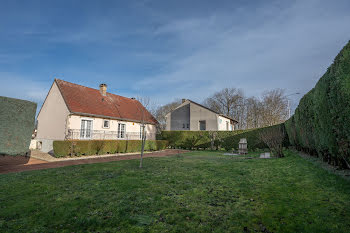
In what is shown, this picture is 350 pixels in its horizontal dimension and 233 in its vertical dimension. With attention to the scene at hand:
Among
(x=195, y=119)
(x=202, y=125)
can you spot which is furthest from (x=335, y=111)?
(x=195, y=119)

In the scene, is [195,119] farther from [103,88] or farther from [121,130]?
[103,88]

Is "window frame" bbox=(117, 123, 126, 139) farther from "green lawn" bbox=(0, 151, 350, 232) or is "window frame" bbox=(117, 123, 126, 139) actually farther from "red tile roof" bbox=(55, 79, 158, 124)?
"green lawn" bbox=(0, 151, 350, 232)

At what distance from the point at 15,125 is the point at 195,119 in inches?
892

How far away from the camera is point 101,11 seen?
364 inches

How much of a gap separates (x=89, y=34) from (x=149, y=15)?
4.36 m

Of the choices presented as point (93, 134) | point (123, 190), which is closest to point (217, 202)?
point (123, 190)

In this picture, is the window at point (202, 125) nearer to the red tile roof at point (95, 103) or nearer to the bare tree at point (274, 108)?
the red tile roof at point (95, 103)

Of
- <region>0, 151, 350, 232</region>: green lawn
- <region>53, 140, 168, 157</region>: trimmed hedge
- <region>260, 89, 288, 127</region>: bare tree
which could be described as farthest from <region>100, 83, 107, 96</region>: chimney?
<region>260, 89, 288, 127</region>: bare tree

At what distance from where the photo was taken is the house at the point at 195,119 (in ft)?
86.8

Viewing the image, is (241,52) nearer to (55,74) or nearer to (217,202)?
(217,202)

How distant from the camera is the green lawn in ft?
8.30

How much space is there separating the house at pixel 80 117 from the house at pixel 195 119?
9708 mm

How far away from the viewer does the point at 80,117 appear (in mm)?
16109

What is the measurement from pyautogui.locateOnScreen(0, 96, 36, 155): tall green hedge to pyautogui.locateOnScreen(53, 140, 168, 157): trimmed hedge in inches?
161
